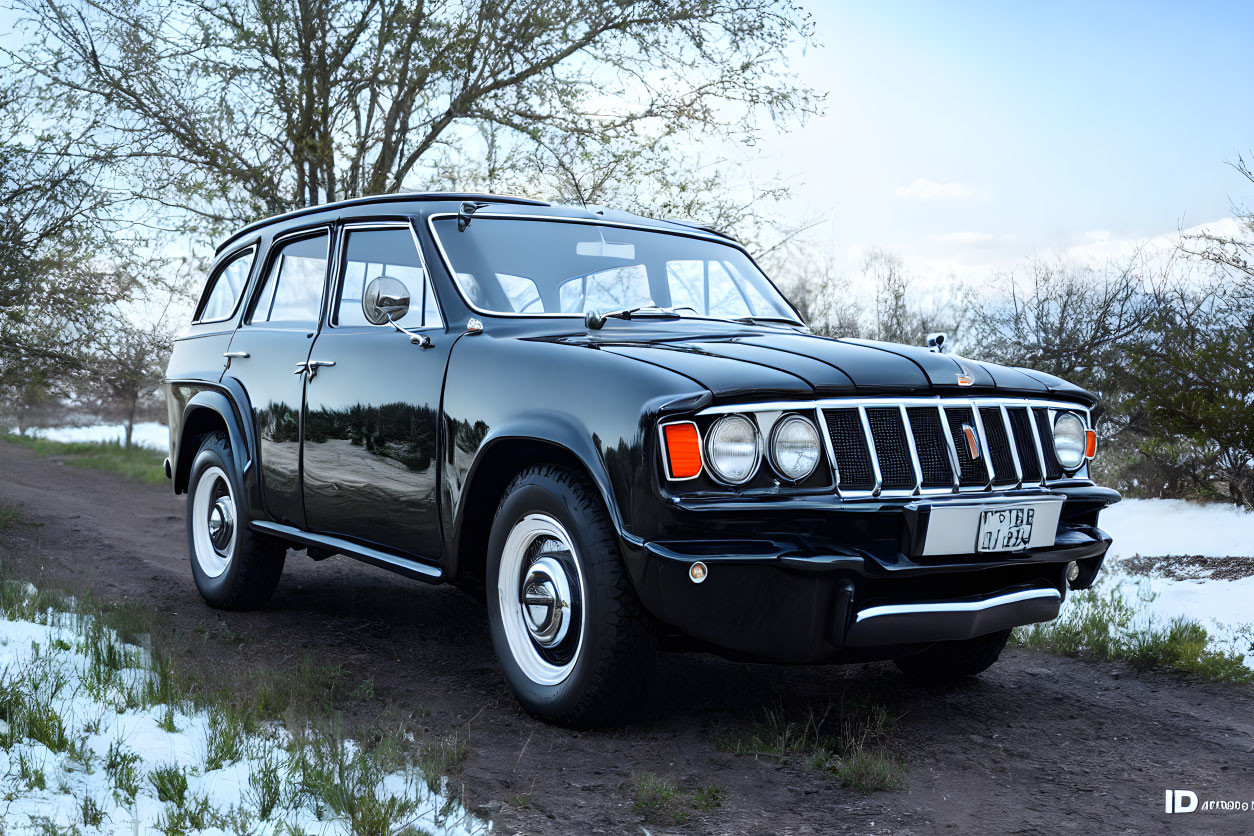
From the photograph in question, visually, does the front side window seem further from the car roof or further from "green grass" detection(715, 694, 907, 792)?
"green grass" detection(715, 694, 907, 792)

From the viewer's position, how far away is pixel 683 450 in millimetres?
3453

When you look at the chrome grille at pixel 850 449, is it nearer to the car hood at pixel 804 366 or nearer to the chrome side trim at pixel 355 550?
the car hood at pixel 804 366

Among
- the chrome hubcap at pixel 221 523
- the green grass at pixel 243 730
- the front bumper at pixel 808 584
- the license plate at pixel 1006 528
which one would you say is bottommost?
the green grass at pixel 243 730

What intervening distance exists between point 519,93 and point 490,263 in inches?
374

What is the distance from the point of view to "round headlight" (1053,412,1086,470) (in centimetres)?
420

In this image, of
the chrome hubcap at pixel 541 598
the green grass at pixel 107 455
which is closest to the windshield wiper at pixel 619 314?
the chrome hubcap at pixel 541 598

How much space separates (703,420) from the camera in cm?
348

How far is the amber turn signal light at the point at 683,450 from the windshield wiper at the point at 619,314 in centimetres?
102

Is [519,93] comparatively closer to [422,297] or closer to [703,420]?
[422,297]

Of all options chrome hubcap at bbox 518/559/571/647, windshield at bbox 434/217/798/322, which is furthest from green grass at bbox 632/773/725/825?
windshield at bbox 434/217/798/322

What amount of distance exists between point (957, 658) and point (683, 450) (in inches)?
82.9

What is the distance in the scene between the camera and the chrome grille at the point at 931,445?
3564 mm

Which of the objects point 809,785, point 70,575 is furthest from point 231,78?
point 809,785

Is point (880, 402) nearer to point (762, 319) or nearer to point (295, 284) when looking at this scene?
point (762, 319)
